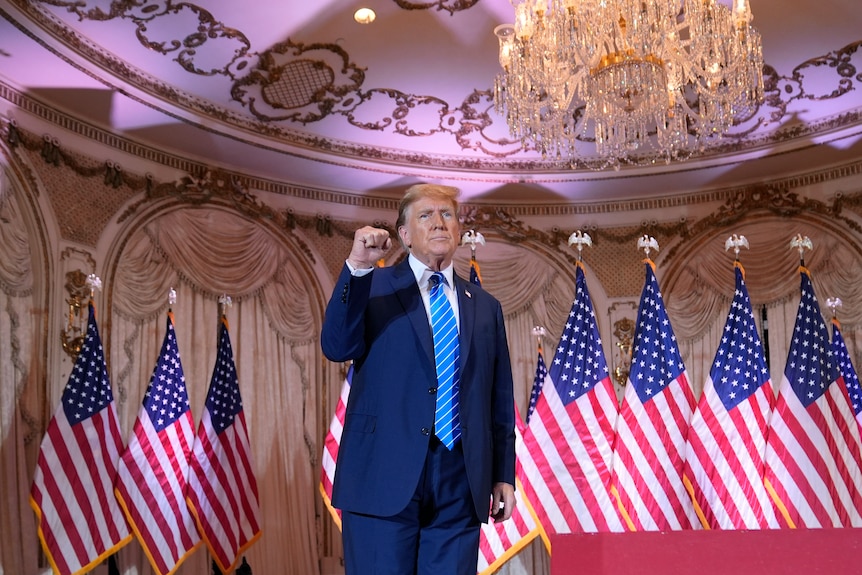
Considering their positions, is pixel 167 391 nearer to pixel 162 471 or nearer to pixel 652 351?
pixel 162 471

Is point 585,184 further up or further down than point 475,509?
further up

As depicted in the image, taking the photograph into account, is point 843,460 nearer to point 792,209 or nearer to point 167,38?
point 792,209

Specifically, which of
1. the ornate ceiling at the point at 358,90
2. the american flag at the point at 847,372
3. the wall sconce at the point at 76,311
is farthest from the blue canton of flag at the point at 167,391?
the american flag at the point at 847,372

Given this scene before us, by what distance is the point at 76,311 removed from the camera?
5848 millimetres

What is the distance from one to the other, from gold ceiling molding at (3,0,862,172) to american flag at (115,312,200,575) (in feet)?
5.79

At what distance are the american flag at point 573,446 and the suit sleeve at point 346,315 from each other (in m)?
3.05

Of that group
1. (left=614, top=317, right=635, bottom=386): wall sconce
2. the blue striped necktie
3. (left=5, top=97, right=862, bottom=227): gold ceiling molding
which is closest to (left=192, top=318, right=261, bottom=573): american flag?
(left=5, top=97, right=862, bottom=227): gold ceiling molding

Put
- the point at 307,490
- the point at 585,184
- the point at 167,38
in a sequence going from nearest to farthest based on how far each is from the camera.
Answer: the point at 167,38
the point at 307,490
the point at 585,184

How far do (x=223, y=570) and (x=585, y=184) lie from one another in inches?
176

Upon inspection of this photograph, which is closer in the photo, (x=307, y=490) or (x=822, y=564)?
(x=822, y=564)

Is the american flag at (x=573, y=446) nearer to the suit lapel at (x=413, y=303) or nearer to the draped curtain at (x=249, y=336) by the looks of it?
the draped curtain at (x=249, y=336)

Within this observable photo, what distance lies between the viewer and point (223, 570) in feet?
18.5

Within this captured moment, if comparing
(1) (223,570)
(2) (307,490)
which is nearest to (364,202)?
(2) (307,490)

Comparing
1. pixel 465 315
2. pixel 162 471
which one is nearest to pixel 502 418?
pixel 465 315
